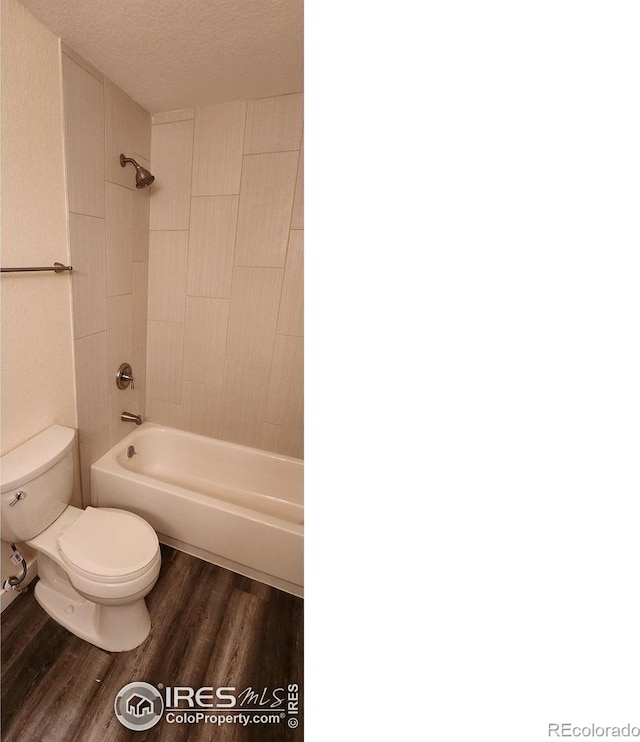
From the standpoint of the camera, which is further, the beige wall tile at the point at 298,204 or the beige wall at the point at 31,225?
the beige wall tile at the point at 298,204

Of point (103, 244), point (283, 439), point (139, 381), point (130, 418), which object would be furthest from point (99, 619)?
point (103, 244)

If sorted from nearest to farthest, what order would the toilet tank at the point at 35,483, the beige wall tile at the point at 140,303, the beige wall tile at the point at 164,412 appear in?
1. the toilet tank at the point at 35,483
2. the beige wall tile at the point at 140,303
3. the beige wall tile at the point at 164,412

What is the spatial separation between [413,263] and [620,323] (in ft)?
0.42

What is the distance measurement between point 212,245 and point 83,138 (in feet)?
2.10

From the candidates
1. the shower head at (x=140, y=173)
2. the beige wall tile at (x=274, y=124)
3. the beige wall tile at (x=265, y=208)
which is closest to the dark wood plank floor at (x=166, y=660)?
the beige wall tile at (x=265, y=208)

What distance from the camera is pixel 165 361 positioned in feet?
6.53

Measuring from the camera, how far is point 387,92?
248 mm

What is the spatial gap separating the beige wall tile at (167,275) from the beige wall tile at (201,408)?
0.45 m

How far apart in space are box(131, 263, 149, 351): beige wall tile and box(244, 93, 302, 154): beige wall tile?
89 centimetres

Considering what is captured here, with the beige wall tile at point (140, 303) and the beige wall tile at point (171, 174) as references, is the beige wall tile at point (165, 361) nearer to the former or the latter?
the beige wall tile at point (140, 303)

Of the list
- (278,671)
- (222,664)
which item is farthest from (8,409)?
(278,671)

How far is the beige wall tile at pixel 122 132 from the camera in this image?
142cm

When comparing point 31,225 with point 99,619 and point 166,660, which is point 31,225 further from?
point 166,660

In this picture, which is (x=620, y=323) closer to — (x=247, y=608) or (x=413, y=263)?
(x=413, y=263)
